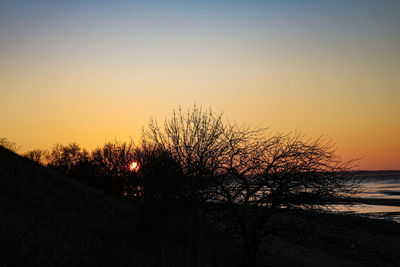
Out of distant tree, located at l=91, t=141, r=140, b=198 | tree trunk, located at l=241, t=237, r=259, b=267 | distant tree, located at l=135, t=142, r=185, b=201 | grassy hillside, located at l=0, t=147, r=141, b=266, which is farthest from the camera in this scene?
distant tree, located at l=91, t=141, r=140, b=198

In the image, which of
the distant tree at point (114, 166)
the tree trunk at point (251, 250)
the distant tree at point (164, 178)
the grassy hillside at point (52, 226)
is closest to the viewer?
the grassy hillside at point (52, 226)

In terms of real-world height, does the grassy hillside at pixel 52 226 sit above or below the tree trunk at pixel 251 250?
above

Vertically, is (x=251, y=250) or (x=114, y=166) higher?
(x=114, y=166)

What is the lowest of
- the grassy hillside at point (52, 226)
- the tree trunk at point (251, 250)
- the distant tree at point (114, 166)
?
the tree trunk at point (251, 250)

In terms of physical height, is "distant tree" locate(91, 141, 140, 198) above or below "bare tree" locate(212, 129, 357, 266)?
above

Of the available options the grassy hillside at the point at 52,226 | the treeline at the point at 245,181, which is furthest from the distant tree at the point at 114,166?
the treeline at the point at 245,181

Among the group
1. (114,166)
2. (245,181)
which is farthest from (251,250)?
(114,166)

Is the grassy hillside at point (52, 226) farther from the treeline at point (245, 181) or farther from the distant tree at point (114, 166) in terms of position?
the distant tree at point (114, 166)

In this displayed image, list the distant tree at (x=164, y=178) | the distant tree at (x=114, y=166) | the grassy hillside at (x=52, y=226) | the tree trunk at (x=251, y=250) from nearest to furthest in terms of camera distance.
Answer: the grassy hillside at (x=52, y=226) → the tree trunk at (x=251, y=250) → the distant tree at (x=164, y=178) → the distant tree at (x=114, y=166)

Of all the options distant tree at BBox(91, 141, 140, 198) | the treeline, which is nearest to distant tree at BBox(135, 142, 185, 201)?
the treeline

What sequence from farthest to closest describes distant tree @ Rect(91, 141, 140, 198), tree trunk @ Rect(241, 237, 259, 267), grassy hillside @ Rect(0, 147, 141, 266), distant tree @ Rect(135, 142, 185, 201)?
distant tree @ Rect(91, 141, 140, 198) → distant tree @ Rect(135, 142, 185, 201) → tree trunk @ Rect(241, 237, 259, 267) → grassy hillside @ Rect(0, 147, 141, 266)

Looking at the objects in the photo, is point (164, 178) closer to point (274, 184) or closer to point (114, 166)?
point (274, 184)

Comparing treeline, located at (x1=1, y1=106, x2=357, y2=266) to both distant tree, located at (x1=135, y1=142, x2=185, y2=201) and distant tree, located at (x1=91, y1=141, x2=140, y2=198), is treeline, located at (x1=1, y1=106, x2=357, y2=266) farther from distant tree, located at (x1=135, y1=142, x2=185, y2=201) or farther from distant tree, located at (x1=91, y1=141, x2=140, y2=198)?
distant tree, located at (x1=91, y1=141, x2=140, y2=198)

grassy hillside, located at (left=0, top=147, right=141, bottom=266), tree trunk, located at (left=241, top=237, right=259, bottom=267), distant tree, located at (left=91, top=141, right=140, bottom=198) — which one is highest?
distant tree, located at (left=91, top=141, right=140, bottom=198)
